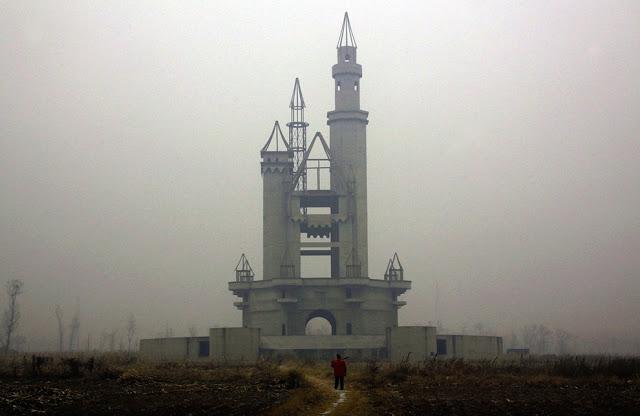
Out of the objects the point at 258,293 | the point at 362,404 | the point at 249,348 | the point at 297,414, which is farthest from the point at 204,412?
the point at 258,293

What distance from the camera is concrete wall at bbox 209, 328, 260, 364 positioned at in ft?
247

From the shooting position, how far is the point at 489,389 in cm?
3359

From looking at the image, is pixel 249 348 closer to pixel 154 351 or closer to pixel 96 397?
pixel 154 351

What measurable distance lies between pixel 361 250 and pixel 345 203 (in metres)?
4.50

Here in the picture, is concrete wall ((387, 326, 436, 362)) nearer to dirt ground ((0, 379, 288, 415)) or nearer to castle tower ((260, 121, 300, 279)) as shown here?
castle tower ((260, 121, 300, 279))

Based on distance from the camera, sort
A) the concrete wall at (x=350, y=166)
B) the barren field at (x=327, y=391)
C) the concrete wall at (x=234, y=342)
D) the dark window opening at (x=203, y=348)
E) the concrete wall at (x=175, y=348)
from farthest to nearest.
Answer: the concrete wall at (x=350, y=166)
the dark window opening at (x=203, y=348)
the concrete wall at (x=175, y=348)
the concrete wall at (x=234, y=342)
the barren field at (x=327, y=391)

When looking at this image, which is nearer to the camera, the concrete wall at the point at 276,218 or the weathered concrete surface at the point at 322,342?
the weathered concrete surface at the point at 322,342

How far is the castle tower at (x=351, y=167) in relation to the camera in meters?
87.2

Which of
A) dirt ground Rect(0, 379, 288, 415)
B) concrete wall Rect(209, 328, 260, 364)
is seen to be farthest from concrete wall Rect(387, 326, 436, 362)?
dirt ground Rect(0, 379, 288, 415)

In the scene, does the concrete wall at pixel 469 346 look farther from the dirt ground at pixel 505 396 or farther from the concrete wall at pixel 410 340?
the dirt ground at pixel 505 396

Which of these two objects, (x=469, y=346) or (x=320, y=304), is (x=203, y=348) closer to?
(x=320, y=304)

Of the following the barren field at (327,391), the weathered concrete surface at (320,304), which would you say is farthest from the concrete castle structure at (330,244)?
the barren field at (327,391)

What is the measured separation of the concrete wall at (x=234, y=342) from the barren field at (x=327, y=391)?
2747 centimetres

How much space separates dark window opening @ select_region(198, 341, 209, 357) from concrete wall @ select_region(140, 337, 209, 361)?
96mm
